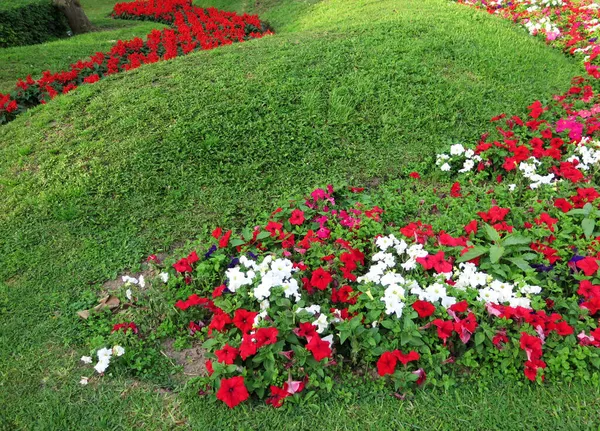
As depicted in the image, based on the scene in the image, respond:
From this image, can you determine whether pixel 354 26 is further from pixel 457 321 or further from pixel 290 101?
pixel 457 321

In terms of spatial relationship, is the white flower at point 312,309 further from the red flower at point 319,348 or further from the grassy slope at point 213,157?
the grassy slope at point 213,157

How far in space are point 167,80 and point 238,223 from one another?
2.44 meters

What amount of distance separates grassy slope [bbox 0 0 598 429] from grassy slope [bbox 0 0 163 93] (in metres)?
2.71

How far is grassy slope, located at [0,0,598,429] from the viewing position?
2.33m

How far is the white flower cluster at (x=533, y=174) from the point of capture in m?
3.63

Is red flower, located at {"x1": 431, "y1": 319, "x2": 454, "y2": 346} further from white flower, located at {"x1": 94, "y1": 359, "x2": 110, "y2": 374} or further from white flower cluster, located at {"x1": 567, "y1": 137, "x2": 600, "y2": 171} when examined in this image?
white flower cluster, located at {"x1": 567, "y1": 137, "x2": 600, "y2": 171}

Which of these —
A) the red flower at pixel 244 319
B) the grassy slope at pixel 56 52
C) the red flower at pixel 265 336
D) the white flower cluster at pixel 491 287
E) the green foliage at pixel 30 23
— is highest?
the green foliage at pixel 30 23

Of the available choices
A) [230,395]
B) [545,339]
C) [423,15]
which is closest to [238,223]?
[230,395]

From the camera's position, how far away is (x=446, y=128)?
15.3 ft

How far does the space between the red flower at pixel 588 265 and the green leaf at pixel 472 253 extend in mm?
511

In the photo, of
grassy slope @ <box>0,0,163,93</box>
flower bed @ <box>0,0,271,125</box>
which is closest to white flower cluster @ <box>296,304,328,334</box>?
flower bed @ <box>0,0,271,125</box>

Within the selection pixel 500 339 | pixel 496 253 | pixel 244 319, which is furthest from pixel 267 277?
pixel 496 253

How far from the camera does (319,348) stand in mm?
2260

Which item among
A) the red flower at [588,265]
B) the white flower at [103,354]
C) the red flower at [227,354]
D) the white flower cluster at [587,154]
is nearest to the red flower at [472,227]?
the red flower at [588,265]
